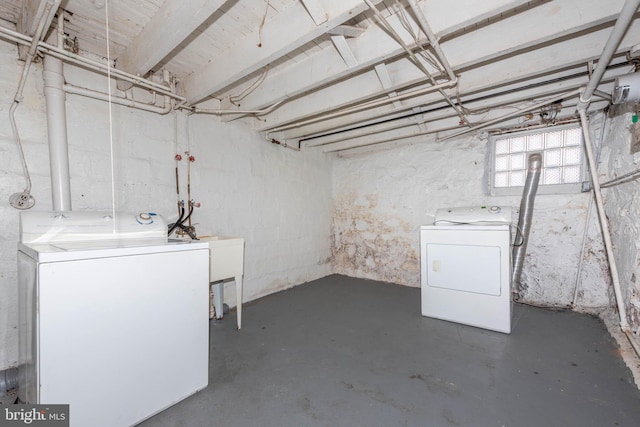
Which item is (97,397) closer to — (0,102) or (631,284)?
(0,102)

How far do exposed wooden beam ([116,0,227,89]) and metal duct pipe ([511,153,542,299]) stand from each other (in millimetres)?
3112

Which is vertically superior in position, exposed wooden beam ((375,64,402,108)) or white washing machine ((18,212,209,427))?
exposed wooden beam ((375,64,402,108))

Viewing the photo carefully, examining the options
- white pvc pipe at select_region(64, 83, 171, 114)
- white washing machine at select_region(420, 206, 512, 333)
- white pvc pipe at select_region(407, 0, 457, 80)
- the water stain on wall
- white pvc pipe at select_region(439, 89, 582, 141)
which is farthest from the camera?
the water stain on wall

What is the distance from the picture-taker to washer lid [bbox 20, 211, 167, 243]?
A: 1323mm

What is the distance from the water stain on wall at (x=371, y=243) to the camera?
3.62m

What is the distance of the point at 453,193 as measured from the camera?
331 centimetres

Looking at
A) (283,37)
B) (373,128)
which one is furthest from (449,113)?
(283,37)

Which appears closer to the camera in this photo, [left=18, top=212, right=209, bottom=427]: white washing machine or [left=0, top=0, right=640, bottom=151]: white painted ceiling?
[left=18, top=212, right=209, bottom=427]: white washing machine

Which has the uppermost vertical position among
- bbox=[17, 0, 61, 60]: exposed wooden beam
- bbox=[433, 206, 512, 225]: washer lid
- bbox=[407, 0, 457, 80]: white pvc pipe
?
bbox=[17, 0, 61, 60]: exposed wooden beam

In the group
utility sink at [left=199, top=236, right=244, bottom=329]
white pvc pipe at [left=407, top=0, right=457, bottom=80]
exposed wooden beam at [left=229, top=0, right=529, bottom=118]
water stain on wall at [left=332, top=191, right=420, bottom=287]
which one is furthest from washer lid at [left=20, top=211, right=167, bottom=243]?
water stain on wall at [left=332, top=191, right=420, bottom=287]

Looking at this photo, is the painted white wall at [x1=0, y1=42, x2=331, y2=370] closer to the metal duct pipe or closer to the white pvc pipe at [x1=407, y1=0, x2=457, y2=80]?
the white pvc pipe at [x1=407, y1=0, x2=457, y2=80]

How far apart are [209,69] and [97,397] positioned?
2.10 metres

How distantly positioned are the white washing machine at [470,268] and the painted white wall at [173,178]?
5.69 feet

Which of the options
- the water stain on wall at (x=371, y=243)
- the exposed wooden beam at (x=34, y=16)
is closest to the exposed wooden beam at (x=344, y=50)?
the exposed wooden beam at (x=34, y=16)
